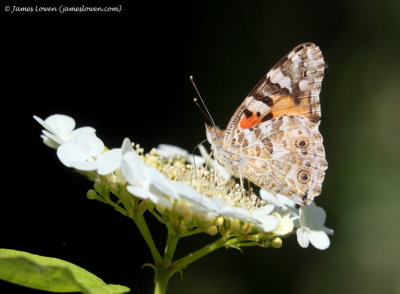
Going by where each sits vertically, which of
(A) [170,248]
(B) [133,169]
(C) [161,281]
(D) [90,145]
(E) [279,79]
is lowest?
(C) [161,281]

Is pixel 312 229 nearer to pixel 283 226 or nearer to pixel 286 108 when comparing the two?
pixel 283 226

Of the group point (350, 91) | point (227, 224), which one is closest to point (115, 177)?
point (227, 224)

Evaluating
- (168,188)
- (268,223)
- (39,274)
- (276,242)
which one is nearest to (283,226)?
(276,242)

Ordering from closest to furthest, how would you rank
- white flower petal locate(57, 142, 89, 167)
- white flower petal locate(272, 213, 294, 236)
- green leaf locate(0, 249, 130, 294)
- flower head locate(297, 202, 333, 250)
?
1. green leaf locate(0, 249, 130, 294)
2. white flower petal locate(57, 142, 89, 167)
3. white flower petal locate(272, 213, 294, 236)
4. flower head locate(297, 202, 333, 250)

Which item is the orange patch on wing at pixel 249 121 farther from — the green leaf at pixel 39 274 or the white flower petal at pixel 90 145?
the green leaf at pixel 39 274

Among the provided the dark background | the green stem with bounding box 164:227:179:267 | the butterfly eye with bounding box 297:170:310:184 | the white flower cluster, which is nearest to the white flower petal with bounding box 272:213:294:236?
the white flower cluster

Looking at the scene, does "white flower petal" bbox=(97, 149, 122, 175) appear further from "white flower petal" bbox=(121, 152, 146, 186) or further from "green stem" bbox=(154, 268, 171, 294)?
"green stem" bbox=(154, 268, 171, 294)

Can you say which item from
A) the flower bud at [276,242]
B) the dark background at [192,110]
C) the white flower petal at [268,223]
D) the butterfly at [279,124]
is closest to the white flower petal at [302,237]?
the flower bud at [276,242]

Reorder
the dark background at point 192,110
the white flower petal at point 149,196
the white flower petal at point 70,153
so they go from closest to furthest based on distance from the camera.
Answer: the white flower petal at point 149,196 → the white flower petal at point 70,153 → the dark background at point 192,110
